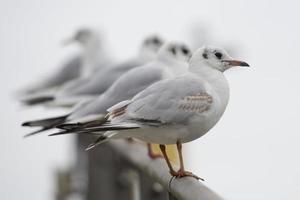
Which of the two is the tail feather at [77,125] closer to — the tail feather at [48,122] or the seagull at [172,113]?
the seagull at [172,113]

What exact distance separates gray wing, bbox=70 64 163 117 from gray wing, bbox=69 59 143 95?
0.56 metres

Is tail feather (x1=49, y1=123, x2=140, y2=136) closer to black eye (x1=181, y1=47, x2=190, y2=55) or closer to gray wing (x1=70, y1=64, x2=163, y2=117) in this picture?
gray wing (x1=70, y1=64, x2=163, y2=117)

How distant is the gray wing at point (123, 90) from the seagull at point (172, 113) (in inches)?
31.1

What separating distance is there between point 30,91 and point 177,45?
2904 mm

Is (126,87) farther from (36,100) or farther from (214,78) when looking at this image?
(36,100)

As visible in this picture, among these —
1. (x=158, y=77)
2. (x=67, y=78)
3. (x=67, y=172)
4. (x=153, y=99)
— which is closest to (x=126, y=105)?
(x=153, y=99)

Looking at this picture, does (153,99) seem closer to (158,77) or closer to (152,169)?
(152,169)

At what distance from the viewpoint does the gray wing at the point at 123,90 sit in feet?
10.5

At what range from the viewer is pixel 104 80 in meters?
4.00

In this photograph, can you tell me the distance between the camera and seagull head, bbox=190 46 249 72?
8.21 ft

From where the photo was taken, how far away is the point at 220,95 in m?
2.39

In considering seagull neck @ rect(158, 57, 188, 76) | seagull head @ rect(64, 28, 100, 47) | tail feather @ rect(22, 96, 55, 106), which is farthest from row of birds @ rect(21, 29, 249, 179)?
seagull head @ rect(64, 28, 100, 47)

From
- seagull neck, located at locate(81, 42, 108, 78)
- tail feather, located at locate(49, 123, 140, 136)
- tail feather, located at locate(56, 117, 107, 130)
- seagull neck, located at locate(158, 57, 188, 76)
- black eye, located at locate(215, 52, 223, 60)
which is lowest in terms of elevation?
tail feather, located at locate(49, 123, 140, 136)

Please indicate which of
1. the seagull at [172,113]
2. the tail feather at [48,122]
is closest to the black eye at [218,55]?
the seagull at [172,113]
